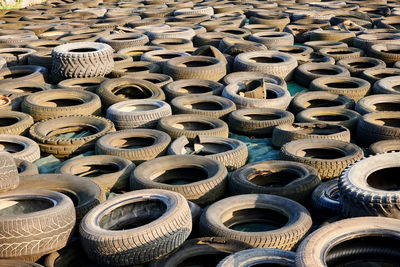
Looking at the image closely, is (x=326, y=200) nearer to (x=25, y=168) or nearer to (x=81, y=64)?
(x=25, y=168)

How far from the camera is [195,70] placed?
11547 millimetres

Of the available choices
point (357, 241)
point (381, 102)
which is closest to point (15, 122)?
point (357, 241)

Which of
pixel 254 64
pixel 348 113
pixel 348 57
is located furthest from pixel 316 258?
pixel 348 57

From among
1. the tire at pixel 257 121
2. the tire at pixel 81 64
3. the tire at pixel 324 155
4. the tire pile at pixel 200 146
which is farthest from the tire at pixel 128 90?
the tire at pixel 324 155

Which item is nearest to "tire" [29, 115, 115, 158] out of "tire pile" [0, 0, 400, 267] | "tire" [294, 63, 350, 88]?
"tire pile" [0, 0, 400, 267]

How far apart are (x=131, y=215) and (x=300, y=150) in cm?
326

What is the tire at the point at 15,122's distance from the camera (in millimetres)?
8883

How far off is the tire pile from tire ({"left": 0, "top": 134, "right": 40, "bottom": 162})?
0.03 meters

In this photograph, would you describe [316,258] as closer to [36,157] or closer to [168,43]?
[36,157]

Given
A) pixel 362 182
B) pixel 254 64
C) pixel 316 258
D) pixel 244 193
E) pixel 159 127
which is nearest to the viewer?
pixel 316 258

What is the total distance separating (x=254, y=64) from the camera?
39.3 feet

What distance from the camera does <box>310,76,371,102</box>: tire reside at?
10680 millimetres

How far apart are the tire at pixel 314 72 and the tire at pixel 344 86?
10.7 inches

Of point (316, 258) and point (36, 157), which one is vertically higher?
point (316, 258)
